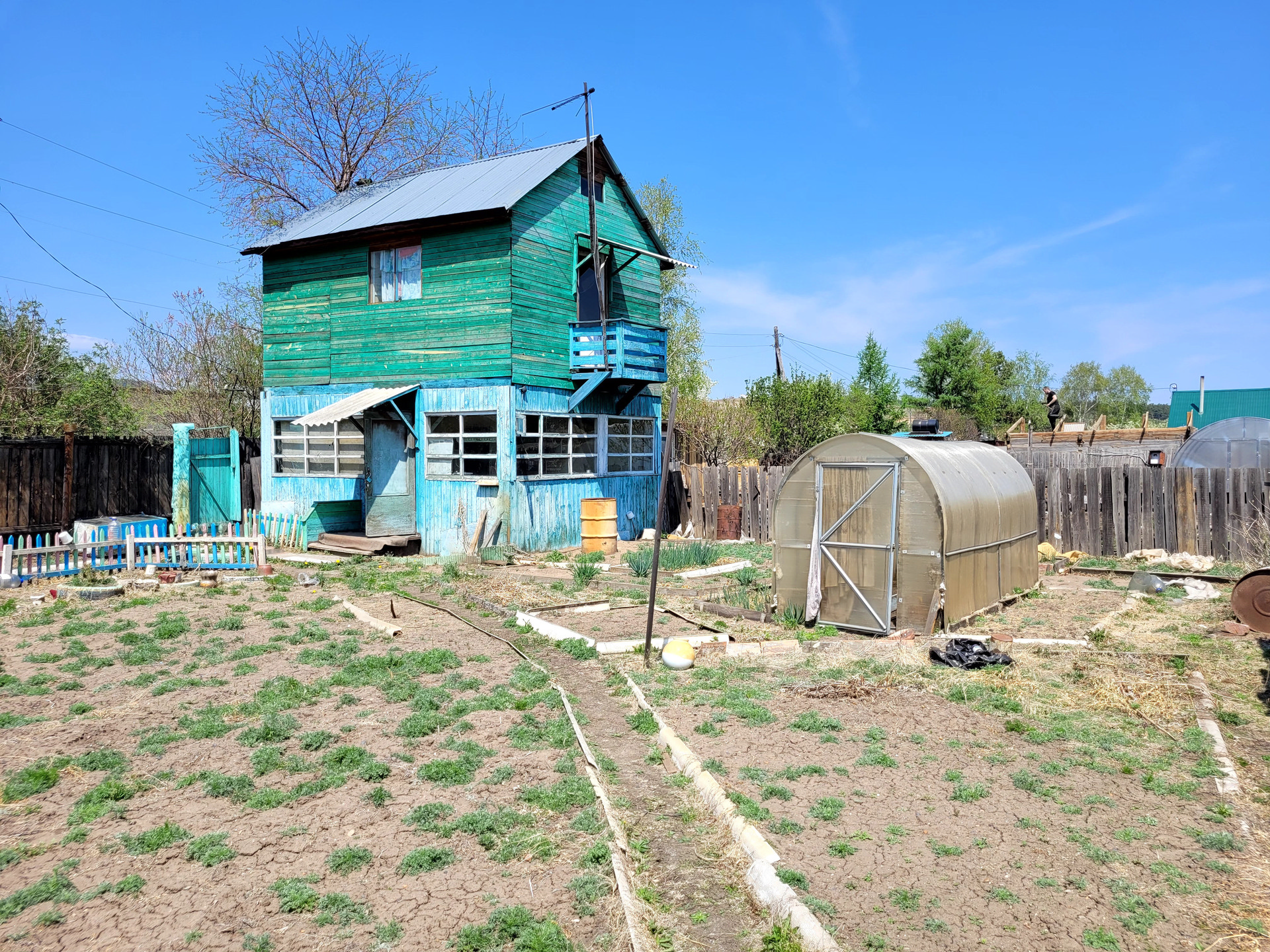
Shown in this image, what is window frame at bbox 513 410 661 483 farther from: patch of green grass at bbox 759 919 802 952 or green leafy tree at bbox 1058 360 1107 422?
green leafy tree at bbox 1058 360 1107 422

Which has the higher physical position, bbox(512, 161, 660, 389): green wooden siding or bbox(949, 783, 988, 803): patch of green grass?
bbox(512, 161, 660, 389): green wooden siding

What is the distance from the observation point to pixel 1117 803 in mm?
5719

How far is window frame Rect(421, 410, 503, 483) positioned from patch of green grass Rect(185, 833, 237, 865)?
A: 42.0 ft

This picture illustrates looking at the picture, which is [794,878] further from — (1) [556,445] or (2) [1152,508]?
(2) [1152,508]

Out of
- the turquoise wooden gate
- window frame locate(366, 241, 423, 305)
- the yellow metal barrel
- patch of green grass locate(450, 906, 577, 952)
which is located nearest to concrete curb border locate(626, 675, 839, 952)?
patch of green grass locate(450, 906, 577, 952)

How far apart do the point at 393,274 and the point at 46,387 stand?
932 centimetres

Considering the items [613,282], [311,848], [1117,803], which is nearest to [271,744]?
[311,848]

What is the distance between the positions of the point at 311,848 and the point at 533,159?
1814 cm

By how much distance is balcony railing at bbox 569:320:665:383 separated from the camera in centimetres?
1911

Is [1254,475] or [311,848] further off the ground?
[1254,475]

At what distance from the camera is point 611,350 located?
1925 centimetres

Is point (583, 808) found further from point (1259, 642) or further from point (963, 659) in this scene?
point (1259, 642)

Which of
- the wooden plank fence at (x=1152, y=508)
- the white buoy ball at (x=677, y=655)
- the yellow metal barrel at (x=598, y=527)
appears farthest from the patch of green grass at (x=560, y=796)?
the wooden plank fence at (x=1152, y=508)

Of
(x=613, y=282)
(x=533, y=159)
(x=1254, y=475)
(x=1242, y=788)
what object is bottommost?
(x=1242, y=788)
